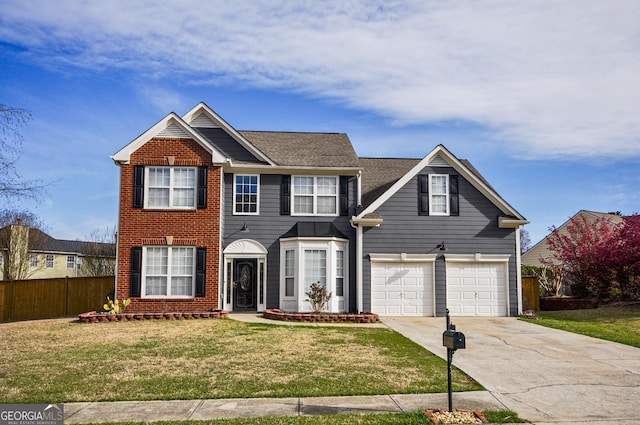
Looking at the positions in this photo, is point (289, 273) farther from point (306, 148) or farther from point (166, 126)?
point (166, 126)

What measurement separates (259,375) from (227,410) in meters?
2.02

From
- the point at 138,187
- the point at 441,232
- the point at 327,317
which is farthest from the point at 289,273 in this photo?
the point at 138,187

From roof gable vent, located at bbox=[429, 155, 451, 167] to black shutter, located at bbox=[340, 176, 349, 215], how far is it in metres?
3.36

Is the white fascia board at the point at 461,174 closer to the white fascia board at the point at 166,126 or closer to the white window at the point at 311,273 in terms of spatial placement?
the white window at the point at 311,273

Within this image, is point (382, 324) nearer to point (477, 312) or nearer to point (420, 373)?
point (477, 312)

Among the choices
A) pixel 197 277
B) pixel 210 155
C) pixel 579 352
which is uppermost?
pixel 210 155

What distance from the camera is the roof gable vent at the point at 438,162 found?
20.0m

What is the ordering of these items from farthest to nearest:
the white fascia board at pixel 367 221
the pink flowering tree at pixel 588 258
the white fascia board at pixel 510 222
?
the pink flowering tree at pixel 588 258 < the white fascia board at pixel 510 222 < the white fascia board at pixel 367 221

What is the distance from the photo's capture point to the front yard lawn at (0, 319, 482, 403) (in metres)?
8.23

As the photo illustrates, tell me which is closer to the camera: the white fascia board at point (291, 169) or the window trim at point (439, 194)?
the white fascia board at point (291, 169)

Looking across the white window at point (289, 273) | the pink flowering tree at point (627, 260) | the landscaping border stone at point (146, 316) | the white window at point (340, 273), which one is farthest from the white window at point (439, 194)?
the landscaping border stone at point (146, 316)

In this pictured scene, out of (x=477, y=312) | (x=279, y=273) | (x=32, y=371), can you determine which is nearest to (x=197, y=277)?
(x=279, y=273)

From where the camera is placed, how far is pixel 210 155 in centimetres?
1875

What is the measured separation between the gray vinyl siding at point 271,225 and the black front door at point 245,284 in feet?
2.04
